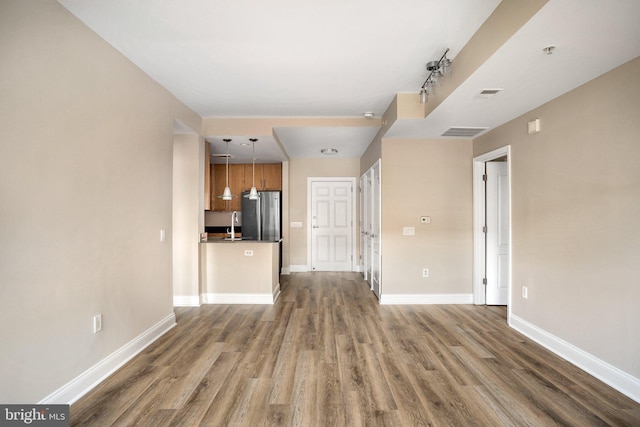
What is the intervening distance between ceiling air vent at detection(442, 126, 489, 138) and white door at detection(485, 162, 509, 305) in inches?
20.8

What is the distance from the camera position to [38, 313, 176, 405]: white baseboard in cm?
195

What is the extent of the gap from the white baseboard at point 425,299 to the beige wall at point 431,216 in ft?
0.19

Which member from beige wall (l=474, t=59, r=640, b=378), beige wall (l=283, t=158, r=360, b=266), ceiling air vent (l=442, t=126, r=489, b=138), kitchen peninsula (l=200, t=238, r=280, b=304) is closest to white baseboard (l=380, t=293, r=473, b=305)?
beige wall (l=474, t=59, r=640, b=378)

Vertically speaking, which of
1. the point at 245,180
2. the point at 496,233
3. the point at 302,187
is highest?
the point at 245,180

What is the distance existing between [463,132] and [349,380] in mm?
3325

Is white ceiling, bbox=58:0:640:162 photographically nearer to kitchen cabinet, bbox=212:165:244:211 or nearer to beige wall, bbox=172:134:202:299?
beige wall, bbox=172:134:202:299

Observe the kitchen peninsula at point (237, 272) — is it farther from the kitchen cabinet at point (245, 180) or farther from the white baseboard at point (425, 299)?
the kitchen cabinet at point (245, 180)

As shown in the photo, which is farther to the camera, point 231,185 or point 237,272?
point 231,185

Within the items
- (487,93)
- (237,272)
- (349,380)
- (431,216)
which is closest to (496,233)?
(431,216)

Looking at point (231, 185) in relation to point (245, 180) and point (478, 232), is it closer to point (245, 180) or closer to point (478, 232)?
point (245, 180)

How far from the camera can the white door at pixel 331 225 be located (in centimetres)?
663

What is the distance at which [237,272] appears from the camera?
4.34 m

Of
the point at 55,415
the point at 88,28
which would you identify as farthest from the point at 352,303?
the point at 88,28

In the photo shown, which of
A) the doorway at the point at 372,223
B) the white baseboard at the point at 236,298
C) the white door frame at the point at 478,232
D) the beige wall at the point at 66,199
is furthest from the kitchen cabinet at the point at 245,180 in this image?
the white door frame at the point at 478,232
